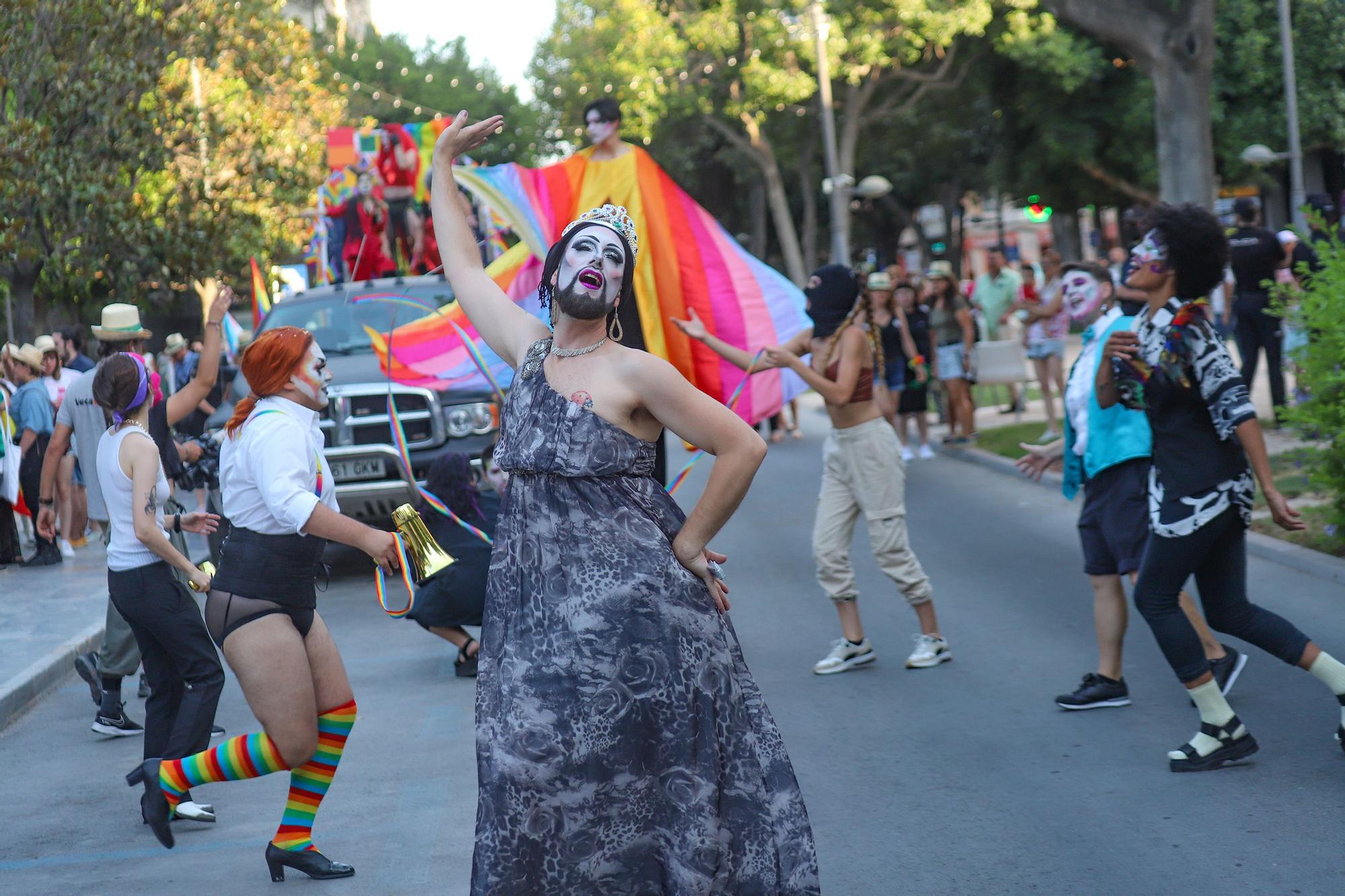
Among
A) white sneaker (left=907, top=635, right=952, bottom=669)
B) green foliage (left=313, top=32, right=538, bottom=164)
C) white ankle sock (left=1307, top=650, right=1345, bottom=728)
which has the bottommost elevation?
white sneaker (left=907, top=635, right=952, bottom=669)

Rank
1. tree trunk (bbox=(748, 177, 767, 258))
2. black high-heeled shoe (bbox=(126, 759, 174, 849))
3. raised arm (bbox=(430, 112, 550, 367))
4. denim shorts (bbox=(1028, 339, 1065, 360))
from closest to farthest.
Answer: raised arm (bbox=(430, 112, 550, 367))
black high-heeled shoe (bbox=(126, 759, 174, 849))
denim shorts (bbox=(1028, 339, 1065, 360))
tree trunk (bbox=(748, 177, 767, 258))

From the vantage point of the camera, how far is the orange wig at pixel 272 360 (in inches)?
192

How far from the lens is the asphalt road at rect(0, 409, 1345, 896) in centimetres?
477

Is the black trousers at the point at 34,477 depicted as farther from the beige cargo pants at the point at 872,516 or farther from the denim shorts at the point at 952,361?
the denim shorts at the point at 952,361

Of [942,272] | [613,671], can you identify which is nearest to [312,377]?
[613,671]

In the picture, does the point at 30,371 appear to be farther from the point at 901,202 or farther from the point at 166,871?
the point at 901,202

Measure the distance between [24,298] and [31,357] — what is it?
4.29 m

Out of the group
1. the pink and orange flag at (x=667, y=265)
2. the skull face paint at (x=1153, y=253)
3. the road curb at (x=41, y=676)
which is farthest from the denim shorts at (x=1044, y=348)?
the skull face paint at (x=1153, y=253)

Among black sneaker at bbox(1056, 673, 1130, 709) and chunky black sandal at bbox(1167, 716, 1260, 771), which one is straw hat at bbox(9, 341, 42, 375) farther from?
chunky black sandal at bbox(1167, 716, 1260, 771)

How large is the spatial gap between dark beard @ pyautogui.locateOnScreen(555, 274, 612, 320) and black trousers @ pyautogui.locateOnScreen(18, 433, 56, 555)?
11058 millimetres

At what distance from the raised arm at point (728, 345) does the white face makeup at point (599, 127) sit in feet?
3.29

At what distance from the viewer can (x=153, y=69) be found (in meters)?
17.7

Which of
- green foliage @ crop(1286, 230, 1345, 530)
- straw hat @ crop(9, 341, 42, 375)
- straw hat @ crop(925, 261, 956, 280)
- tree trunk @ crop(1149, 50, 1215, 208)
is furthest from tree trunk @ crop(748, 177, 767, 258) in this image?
green foliage @ crop(1286, 230, 1345, 530)

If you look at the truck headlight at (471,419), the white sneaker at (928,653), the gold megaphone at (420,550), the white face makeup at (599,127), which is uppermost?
the white face makeup at (599,127)
